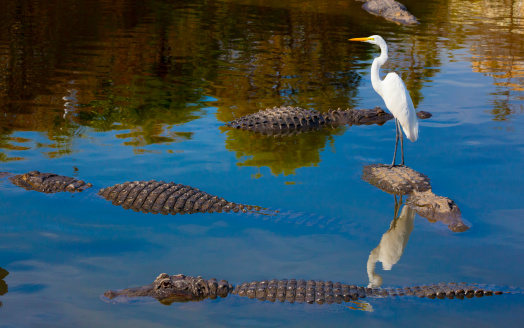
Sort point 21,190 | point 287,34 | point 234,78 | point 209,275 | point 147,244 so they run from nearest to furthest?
point 209,275 < point 147,244 < point 21,190 < point 234,78 < point 287,34

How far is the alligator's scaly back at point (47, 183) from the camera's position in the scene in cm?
739

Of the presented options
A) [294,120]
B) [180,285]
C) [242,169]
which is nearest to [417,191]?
[242,169]

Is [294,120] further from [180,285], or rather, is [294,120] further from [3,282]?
[3,282]

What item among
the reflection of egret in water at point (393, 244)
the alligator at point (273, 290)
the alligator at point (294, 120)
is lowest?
the reflection of egret in water at point (393, 244)

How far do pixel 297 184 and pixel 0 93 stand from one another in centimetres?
706

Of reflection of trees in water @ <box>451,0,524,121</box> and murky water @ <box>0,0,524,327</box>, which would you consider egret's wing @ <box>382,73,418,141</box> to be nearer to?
murky water @ <box>0,0,524,327</box>

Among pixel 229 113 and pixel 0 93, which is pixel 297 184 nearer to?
pixel 229 113

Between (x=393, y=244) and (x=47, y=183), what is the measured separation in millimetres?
4419

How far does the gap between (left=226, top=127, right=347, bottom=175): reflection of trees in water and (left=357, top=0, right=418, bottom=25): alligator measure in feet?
42.5

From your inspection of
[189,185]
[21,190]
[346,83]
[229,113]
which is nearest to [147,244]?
[189,185]

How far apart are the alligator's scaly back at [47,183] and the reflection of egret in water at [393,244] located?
378 centimetres

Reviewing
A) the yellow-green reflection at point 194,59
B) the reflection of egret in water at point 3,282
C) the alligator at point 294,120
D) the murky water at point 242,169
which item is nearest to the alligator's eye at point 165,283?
the murky water at point 242,169

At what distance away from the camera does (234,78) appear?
43.8 ft

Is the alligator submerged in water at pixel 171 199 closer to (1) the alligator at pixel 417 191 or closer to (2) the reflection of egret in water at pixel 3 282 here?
(1) the alligator at pixel 417 191
